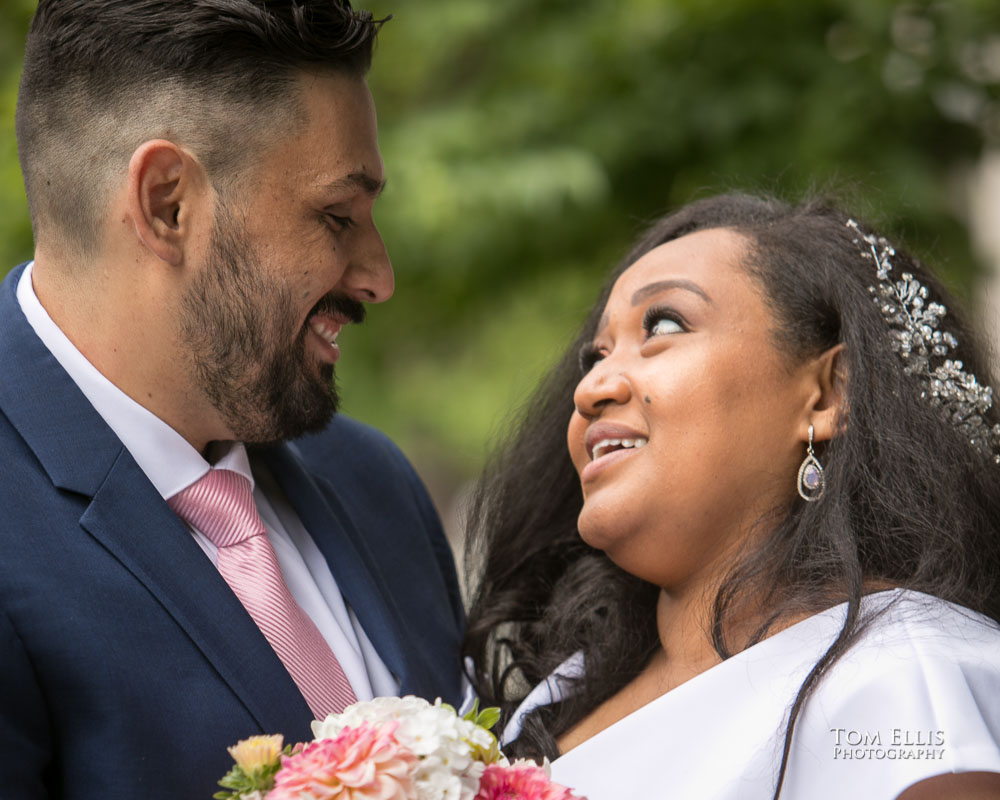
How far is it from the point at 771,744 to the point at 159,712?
1306 millimetres

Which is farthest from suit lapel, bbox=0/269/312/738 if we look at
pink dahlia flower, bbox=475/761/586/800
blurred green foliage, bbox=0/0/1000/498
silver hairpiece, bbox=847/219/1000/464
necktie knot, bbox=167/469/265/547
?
blurred green foliage, bbox=0/0/1000/498

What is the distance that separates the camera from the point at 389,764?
2082mm

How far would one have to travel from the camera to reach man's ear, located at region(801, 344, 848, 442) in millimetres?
3084

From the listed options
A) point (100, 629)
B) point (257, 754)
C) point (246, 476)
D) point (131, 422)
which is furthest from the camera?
point (246, 476)

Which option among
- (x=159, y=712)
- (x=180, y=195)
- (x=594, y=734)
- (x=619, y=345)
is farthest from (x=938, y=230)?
(x=159, y=712)

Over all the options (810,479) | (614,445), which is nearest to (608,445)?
(614,445)

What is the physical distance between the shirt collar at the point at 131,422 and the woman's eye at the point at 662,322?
1.21m

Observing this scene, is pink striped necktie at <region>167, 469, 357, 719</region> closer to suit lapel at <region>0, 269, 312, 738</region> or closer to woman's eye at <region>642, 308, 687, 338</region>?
suit lapel at <region>0, 269, 312, 738</region>

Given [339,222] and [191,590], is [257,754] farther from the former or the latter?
[339,222]

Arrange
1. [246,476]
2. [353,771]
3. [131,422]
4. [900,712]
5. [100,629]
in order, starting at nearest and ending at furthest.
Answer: [353,771] → [100,629] → [900,712] → [131,422] → [246,476]

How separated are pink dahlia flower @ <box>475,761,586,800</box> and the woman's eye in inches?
51.5

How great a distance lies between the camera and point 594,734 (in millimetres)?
3152

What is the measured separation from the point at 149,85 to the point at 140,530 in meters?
1.06

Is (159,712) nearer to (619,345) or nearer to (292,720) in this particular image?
(292,720)
